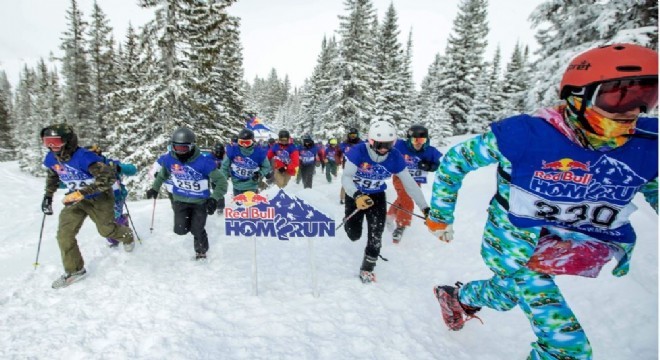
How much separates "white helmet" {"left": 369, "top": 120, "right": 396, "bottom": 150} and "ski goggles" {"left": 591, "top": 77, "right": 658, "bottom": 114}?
302cm

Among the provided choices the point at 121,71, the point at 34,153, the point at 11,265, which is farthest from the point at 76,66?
the point at 11,265

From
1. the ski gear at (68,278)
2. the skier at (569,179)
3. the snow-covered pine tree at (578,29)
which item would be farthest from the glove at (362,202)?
the snow-covered pine tree at (578,29)

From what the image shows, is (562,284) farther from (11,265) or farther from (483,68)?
(483,68)

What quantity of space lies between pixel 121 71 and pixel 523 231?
126ft

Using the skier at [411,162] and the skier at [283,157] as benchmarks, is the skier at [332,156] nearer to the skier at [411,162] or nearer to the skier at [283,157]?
the skier at [283,157]

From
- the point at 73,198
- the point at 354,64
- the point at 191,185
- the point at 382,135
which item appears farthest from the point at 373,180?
the point at 354,64

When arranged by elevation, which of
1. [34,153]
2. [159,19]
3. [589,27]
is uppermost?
[159,19]

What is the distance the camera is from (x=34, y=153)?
43.6m

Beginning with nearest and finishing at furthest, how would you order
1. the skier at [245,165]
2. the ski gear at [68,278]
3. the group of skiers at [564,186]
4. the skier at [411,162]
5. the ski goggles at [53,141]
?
the group of skiers at [564,186] → the ski gear at [68,278] → the ski goggles at [53,141] → the skier at [411,162] → the skier at [245,165]

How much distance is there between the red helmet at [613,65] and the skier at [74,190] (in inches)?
233

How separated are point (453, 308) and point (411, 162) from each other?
4769mm

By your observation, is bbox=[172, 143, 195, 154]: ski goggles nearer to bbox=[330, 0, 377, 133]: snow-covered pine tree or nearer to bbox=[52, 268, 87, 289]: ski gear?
bbox=[52, 268, 87, 289]: ski gear

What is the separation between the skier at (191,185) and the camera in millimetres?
5688

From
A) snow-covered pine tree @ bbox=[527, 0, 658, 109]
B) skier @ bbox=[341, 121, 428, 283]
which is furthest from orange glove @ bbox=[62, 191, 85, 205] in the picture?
snow-covered pine tree @ bbox=[527, 0, 658, 109]
